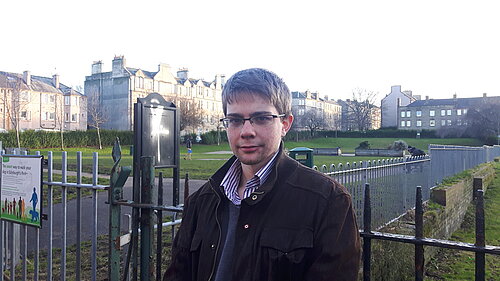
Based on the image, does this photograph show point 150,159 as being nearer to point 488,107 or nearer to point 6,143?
point 6,143

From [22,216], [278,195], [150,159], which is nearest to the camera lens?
[278,195]

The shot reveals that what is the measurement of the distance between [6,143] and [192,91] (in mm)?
44355

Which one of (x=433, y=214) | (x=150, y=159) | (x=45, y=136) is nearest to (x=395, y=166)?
(x=433, y=214)

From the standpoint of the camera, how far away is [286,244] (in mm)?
1656

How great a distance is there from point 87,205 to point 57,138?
A: 121 ft

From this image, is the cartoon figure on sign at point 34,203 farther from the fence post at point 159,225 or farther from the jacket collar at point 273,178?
the jacket collar at point 273,178

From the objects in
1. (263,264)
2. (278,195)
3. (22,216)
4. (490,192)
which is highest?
(278,195)

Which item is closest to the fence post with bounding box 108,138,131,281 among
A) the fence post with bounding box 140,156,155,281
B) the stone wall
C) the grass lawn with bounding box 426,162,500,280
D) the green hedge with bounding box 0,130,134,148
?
the fence post with bounding box 140,156,155,281

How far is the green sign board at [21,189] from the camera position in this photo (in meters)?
3.98

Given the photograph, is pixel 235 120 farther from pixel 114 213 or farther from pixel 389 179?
pixel 389 179

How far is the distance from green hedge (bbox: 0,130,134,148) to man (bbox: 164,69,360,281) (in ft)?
111

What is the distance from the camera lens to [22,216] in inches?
164

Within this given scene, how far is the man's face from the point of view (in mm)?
1916

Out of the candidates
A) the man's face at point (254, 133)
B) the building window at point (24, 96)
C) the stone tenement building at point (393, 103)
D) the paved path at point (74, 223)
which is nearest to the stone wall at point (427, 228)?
the man's face at point (254, 133)
